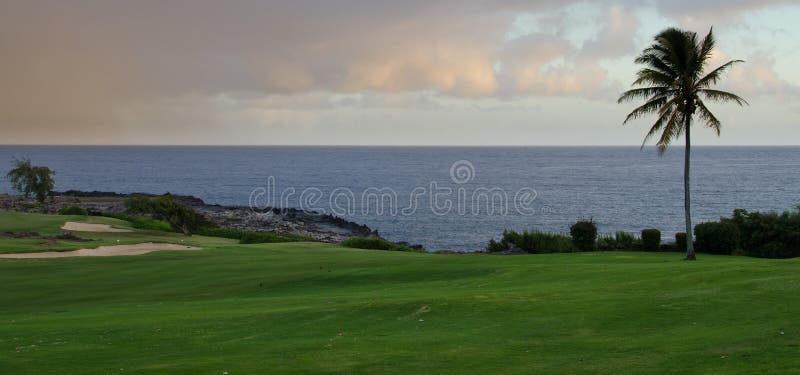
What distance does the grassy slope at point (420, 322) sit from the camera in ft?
42.1

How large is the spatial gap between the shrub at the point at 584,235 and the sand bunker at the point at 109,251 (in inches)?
939

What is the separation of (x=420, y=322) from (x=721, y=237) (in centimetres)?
2900

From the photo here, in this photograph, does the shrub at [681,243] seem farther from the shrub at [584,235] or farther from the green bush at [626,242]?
the shrub at [584,235]

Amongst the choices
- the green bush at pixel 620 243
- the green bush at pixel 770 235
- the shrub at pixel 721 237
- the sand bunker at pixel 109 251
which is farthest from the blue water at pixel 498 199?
the sand bunker at pixel 109 251

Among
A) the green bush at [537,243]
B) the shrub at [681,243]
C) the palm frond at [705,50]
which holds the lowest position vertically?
the green bush at [537,243]

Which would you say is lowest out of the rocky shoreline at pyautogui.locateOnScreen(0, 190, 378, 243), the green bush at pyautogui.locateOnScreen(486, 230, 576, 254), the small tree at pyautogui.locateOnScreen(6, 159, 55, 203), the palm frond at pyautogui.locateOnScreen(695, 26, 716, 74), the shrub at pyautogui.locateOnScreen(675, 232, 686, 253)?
the rocky shoreline at pyautogui.locateOnScreen(0, 190, 378, 243)

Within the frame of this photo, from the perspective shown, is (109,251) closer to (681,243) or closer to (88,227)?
(88,227)

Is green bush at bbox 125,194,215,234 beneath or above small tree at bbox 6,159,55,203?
beneath

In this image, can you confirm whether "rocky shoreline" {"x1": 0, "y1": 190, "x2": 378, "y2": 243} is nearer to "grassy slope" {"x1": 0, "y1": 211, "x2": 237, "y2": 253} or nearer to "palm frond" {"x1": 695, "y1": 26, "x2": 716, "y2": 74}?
"grassy slope" {"x1": 0, "y1": 211, "x2": 237, "y2": 253}

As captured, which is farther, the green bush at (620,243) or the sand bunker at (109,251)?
the green bush at (620,243)

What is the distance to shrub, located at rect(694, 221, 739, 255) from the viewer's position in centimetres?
3947

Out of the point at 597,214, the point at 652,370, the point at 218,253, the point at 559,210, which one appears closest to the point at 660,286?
the point at 652,370

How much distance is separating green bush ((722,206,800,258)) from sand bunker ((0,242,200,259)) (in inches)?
1309

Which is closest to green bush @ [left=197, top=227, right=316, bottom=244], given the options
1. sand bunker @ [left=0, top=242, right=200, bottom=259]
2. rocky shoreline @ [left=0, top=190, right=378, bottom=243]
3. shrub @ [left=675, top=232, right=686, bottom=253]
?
rocky shoreline @ [left=0, top=190, right=378, bottom=243]
